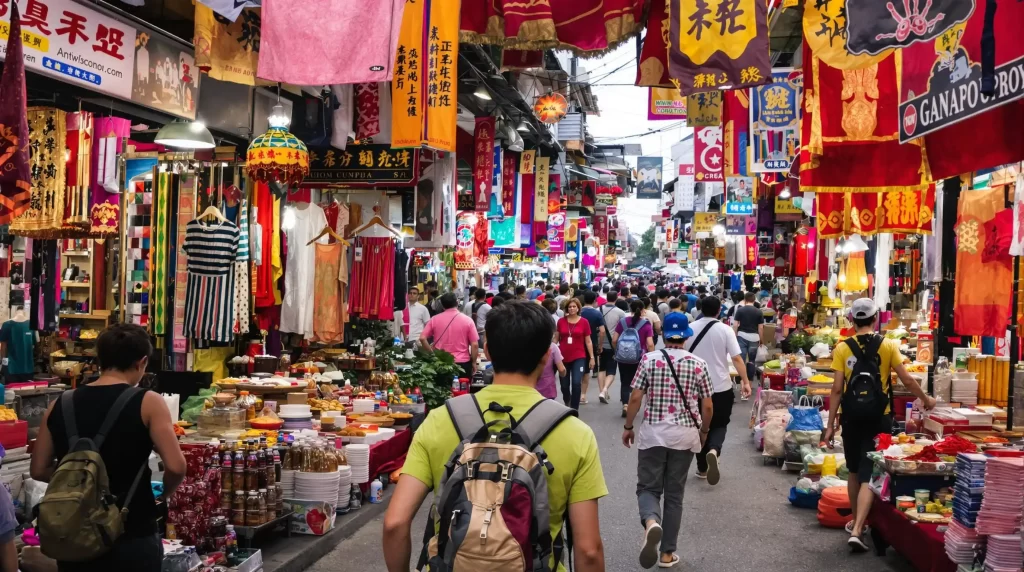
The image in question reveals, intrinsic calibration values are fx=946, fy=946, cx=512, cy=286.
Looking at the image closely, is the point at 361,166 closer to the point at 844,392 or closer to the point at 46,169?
the point at 46,169

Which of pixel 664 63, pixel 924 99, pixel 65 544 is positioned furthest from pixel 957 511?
pixel 65 544

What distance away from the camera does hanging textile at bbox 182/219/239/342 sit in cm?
1009

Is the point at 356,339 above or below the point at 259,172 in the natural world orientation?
below

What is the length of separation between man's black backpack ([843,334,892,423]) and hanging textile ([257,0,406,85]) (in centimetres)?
448

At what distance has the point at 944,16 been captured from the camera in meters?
4.66

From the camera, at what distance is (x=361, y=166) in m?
13.2

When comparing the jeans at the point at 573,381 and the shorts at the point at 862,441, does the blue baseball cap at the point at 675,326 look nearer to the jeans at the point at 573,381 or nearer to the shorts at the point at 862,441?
the shorts at the point at 862,441

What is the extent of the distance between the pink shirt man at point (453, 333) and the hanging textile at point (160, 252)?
4.21m

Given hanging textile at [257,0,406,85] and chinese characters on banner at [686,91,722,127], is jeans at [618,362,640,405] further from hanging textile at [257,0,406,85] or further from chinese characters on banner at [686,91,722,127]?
hanging textile at [257,0,406,85]

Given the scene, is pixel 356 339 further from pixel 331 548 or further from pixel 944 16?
pixel 944 16

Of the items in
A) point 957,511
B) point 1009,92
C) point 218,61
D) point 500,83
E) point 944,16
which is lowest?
point 957,511

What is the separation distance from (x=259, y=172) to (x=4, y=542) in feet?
19.9

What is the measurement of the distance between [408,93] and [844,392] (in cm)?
506

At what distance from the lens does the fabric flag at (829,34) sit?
6.01 metres
